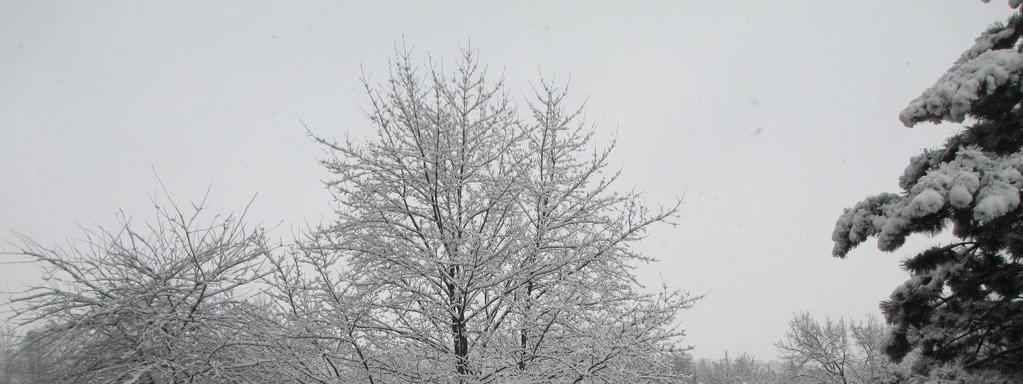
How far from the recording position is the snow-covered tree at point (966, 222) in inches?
117

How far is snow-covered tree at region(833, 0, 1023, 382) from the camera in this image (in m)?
2.98

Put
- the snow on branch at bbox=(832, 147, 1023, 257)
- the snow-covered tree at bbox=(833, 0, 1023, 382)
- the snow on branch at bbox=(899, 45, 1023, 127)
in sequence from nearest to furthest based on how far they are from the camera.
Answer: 1. the snow on branch at bbox=(832, 147, 1023, 257)
2. the snow-covered tree at bbox=(833, 0, 1023, 382)
3. the snow on branch at bbox=(899, 45, 1023, 127)

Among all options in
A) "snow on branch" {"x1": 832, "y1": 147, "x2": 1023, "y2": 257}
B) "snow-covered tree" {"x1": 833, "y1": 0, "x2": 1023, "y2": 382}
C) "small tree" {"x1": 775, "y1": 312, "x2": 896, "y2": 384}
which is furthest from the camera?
"small tree" {"x1": 775, "y1": 312, "x2": 896, "y2": 384}

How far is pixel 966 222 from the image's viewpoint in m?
3.36

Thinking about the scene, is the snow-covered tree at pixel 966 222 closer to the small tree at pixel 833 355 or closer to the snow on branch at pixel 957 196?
the snow on branch at pixel 957 196

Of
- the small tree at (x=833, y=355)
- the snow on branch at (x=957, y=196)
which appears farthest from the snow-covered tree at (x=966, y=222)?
the small tree at (x=833, y=355)

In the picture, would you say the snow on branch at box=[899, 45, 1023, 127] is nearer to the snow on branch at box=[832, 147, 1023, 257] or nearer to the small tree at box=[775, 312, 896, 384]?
the snow on branch at box=[832, 147, 1023, 257]

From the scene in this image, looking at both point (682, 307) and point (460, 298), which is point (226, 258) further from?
point (682, 307)

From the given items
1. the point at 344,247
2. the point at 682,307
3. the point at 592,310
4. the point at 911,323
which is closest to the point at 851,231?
the point at 911,323

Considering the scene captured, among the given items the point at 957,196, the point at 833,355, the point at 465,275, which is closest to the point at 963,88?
the point at 957,196

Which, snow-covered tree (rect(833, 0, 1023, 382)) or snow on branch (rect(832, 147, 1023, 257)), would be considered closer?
snow on branch (rect(832, 147, 1023, 257))

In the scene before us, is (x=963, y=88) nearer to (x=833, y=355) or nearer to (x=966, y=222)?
(x=966, y=222)

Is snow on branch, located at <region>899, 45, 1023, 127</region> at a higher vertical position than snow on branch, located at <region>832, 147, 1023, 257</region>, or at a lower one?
higher

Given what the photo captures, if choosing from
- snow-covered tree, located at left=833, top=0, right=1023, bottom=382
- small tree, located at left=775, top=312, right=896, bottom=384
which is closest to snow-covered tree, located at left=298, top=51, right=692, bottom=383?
snow-covered tree, located at left=833, top=0, right=1023, bottom=382
